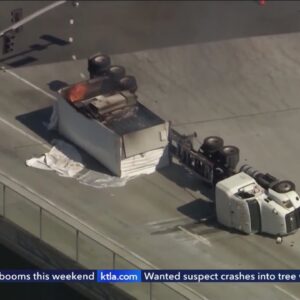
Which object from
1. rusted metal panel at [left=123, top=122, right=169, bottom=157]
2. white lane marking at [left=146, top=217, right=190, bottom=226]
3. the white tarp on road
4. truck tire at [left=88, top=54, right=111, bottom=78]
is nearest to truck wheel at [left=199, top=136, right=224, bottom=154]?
rusted metal panel at [left=123, top=122, right=169, bottom=157]

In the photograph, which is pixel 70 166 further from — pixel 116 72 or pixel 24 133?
pixel 116 72

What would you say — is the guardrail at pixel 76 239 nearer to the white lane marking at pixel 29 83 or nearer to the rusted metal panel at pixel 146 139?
the rusted metal panel at pixel 146 139

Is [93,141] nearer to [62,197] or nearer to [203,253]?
[62,197]

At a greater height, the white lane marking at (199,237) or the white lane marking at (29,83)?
the white lane marking at (29,83)

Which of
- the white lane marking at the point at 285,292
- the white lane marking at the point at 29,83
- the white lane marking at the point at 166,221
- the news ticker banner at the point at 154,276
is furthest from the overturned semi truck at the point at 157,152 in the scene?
the white lane marking at the point at 29,83

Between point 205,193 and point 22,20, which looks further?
point 22,20

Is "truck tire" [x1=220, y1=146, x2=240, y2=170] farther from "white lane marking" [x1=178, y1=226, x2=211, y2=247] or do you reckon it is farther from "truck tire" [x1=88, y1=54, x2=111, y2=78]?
"truck tire" [x1=88, y1=54, x2=111, y2=78]

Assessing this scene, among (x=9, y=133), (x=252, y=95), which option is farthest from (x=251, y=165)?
(x=9, y=133)
